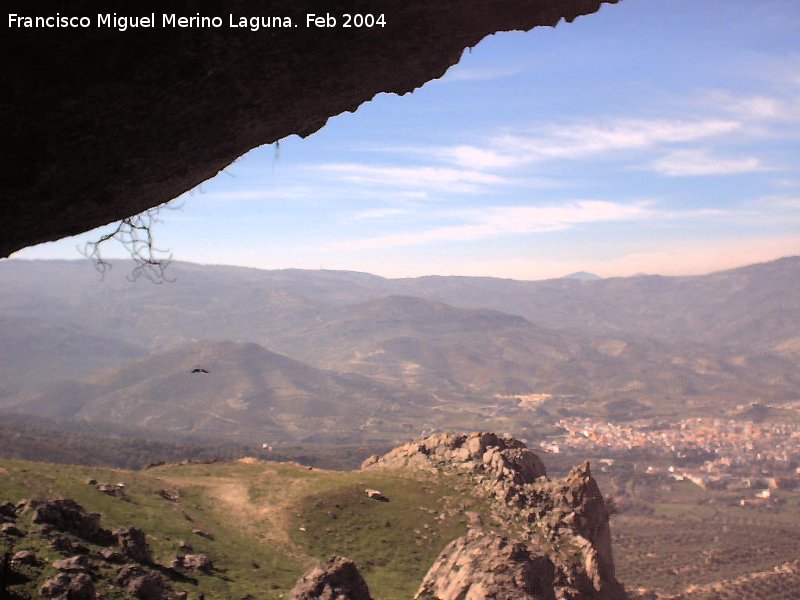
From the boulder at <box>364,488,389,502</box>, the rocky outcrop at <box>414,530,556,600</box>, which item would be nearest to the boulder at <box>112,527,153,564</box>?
the rocky outcrop at <box>414,530,556,600</box>

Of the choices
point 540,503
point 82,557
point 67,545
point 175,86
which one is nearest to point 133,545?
point 67,545

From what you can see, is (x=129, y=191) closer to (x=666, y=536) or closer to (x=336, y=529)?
(x=336, y=529)

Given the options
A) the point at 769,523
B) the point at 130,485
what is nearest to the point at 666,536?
the point at 769,523

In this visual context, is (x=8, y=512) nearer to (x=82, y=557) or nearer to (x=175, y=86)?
(x=82, y=557)

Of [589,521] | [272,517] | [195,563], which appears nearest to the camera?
[195,563]

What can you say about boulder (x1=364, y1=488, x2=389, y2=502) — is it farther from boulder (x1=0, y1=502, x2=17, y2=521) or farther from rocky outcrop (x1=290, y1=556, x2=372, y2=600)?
boulder (x1=0, y1=502, x2=17, y2=521)

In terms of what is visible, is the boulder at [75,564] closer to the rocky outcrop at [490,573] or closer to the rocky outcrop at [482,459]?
the rocky outcrop at [490,573]

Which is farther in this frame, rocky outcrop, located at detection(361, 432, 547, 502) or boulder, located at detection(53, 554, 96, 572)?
rocky outcrop, located at detection(361, 432, 547, 502)
